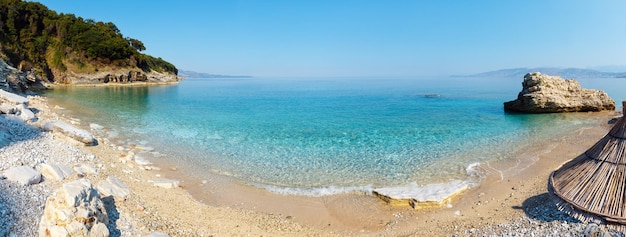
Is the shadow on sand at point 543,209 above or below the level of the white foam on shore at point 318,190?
above

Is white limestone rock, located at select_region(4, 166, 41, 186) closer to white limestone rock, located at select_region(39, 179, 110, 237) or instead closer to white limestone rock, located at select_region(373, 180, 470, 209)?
white limestone rock, located at select_region(39, 179, 110, 237)

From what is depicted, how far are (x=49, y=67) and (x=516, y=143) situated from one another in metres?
82.9

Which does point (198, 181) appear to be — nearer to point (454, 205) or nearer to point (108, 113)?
point (454, 205)

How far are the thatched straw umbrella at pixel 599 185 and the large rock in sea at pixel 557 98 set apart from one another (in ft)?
89.3

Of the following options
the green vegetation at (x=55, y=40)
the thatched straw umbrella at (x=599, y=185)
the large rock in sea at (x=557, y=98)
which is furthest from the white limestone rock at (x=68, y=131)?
the green vegetation at (x=55, y=40)

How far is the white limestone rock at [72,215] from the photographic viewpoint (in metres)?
5.45

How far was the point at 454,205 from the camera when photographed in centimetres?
993

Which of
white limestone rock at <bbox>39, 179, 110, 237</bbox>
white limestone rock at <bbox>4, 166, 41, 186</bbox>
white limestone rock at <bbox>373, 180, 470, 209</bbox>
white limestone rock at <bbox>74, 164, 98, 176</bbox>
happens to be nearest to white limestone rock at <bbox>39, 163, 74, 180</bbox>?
white limestone rock at <bbox>4, 166, 41, 186</bbox>

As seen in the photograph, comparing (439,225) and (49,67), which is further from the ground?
(49,67)

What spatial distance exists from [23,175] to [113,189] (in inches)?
75.0

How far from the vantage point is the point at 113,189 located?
28.3ft

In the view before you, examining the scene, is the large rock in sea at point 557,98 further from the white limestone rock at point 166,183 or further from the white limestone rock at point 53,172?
the white limestone rock at point 53,172

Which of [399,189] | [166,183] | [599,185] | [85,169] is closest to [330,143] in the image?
[399,189]

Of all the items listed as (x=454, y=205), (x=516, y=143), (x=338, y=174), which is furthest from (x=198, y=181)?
(x=516, y=143)
